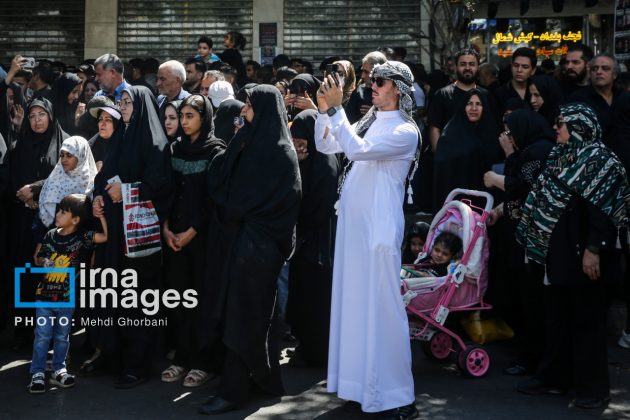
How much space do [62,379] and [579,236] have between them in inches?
141

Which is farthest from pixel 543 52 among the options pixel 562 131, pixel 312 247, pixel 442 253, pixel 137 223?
pixel 137 223

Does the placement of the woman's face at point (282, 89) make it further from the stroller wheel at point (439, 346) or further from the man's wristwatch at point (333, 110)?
the man's wristwatch at point (333, 110)

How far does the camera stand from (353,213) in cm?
541

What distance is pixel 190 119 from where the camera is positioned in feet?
20.4

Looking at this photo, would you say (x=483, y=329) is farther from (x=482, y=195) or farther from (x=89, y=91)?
(x=89, y=91)

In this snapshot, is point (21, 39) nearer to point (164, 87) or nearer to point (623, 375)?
point (164, 87)

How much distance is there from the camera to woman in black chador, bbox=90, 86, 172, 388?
6.16 meters

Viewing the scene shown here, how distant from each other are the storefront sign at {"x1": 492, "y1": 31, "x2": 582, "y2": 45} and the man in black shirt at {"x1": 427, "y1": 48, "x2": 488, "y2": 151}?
7.06 meters

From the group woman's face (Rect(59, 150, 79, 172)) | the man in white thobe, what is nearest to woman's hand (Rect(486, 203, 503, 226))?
the man in white thobe

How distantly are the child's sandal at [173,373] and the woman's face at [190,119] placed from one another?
1.68 metres

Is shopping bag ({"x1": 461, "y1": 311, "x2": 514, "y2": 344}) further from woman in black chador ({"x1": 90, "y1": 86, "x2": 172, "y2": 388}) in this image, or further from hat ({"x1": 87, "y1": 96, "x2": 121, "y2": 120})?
hat ({"x1": 87, "y1": 96, "x2": 121, "y2": 120})

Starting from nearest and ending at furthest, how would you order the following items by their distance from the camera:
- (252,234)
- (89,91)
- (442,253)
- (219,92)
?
(252,234), (442,253), (219,92), (89,91)

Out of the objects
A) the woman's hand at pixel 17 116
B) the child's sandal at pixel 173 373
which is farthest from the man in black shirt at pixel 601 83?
the woman's hand at pixel 17 116

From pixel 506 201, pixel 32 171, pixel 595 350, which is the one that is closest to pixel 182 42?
pixel 32 171
